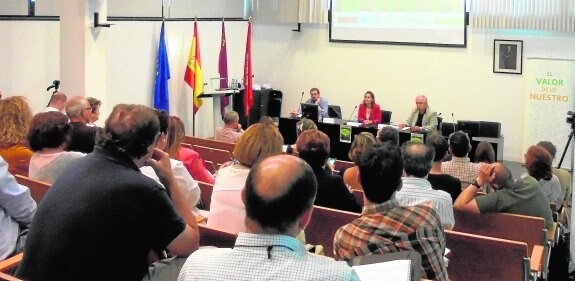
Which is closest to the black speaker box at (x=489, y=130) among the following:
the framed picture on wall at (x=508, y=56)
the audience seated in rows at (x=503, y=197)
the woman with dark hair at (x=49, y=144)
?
the framed picture on wall at (x=508, y=56)

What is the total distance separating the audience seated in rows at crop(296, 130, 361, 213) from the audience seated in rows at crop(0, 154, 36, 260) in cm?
169

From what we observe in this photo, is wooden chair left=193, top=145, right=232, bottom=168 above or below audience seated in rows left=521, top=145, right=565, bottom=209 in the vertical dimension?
below

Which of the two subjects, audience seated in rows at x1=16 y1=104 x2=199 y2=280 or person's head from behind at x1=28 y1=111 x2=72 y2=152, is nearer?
audience seated in rows at x1=16 y1=104 x2=199 y2=280

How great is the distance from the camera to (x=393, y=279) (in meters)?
2.02

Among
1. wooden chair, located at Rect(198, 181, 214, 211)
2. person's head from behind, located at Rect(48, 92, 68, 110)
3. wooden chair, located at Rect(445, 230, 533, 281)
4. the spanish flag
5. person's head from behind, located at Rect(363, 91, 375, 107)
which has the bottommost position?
wooden chair, located at Rect(445, 230, 533, 281)

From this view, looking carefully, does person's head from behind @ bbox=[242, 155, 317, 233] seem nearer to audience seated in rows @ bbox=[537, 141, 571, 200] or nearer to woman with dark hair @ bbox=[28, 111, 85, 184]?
woman with dark hair @ bbox=[28, 111, 85, 184]

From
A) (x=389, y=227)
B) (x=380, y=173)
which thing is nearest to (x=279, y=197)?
(x=389, y=227)

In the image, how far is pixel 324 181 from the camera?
430 cm

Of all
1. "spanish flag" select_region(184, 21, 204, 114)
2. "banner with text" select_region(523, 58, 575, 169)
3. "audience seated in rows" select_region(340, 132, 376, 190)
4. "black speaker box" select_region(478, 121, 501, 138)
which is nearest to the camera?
"audience seated in rows" select_region(340, 132, 376, 190)

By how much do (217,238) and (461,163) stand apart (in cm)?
277

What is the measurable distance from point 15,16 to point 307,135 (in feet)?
17.4

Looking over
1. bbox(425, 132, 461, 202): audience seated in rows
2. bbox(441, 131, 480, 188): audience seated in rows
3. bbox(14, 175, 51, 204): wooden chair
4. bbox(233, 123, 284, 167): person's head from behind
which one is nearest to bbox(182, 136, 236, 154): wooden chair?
bbox(441, 131, 480, 188): audience seated in rows

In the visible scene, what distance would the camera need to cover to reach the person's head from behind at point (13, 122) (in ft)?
15.3

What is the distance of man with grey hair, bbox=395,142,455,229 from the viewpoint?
360 cm
